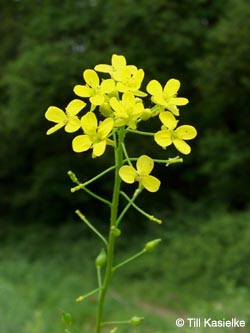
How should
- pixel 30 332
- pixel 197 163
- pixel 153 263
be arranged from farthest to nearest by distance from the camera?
pixel 197 163 → pixel 153 263 → pixel 30 332

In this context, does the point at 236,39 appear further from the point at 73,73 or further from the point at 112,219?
the point at 112,219

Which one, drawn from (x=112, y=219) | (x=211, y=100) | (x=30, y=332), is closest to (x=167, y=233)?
(x=211, y=100)

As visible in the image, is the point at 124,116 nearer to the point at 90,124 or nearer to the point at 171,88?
the point at 90,124

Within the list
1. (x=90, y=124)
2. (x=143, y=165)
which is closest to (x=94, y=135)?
(x=90, y=124)

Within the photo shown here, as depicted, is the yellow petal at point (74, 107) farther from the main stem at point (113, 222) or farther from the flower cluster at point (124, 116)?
the main stem at point (113, 222)

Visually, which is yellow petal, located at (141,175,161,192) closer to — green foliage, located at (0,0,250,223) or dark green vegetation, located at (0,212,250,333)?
dark green vegetation, located at (0,212,250,333)

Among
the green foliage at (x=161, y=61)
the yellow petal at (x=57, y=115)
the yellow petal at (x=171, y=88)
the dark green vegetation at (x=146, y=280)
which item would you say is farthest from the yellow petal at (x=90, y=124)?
the green foliage at (x=161, y=61)

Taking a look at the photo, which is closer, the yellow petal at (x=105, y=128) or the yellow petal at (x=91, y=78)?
the yellow petal at (x=105, y=128)

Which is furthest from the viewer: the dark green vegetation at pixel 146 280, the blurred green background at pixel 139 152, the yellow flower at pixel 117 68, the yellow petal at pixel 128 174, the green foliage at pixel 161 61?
the green foliage at pixel 161 61
